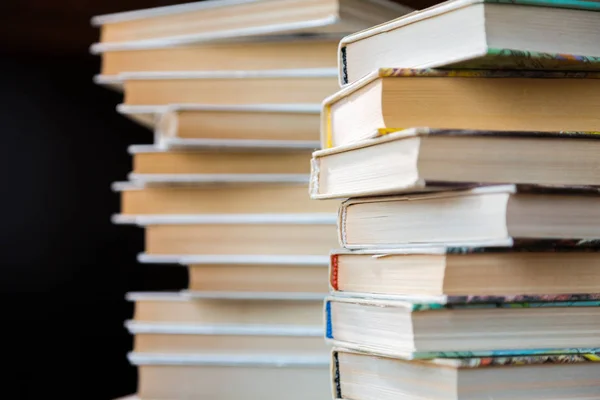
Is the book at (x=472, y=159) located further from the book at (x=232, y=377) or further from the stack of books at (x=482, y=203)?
the book at (x=232, y=377)

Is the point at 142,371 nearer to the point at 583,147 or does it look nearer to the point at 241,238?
the point at 241,238

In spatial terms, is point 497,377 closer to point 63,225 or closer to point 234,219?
point 234,219

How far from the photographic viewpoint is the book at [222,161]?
33.1 inches

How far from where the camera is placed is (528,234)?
528 mm

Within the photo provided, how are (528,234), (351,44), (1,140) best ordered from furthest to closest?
1. (1,140)
2. (351,44)
3. (528,234)

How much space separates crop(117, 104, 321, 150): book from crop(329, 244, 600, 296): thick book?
268 millimetres

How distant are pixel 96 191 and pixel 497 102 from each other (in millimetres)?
645

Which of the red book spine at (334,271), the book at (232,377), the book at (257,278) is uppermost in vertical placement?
the red book spine at (334,271)

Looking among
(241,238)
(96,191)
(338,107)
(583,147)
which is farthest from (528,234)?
(96,191)

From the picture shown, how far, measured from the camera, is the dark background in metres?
1.01

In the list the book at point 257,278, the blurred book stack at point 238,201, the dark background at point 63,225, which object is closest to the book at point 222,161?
the blurred book stack at point 238,201

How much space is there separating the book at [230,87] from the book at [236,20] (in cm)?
4

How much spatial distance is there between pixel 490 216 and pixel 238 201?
1.25 feet

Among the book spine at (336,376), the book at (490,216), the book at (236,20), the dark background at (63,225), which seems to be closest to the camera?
the book at (490,216)
